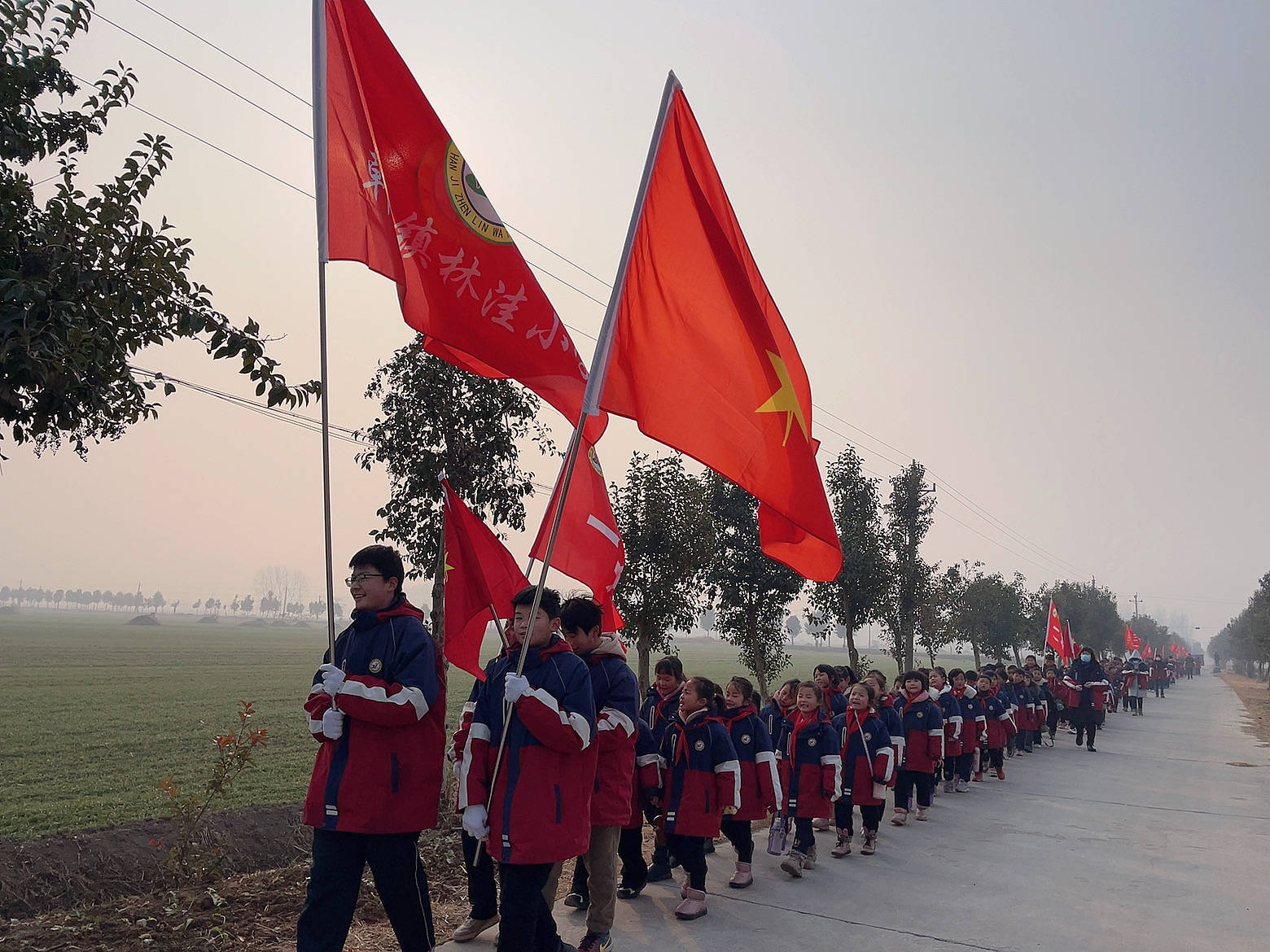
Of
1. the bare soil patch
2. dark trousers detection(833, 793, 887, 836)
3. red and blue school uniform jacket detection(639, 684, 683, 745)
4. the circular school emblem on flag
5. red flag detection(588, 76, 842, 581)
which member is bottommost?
the bare soil patch

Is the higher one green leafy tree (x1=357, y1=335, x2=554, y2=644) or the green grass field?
green leafy tree (x1=357, y1=335, x2=554, y2=644)

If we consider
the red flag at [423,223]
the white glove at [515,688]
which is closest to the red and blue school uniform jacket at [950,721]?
the red flag at [423,223]

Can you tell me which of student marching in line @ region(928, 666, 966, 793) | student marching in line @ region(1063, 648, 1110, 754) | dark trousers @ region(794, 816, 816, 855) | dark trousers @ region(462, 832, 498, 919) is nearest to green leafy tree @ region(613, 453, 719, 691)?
student marching in line @ region(928, 666, 966, 793)

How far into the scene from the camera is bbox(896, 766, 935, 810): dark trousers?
35.6ft

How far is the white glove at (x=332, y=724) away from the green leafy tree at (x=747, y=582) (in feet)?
49.7

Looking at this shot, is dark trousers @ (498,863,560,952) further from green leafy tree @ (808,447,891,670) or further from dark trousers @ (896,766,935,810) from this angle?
green leafy tree @ (808,447,891,670)

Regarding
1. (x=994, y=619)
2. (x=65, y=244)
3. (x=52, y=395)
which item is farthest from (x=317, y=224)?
(x=994, y=619)

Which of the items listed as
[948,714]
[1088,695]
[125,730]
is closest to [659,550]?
[948,714]

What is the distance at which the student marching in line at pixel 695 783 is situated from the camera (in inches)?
265

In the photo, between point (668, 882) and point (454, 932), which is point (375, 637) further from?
point (668, 882)

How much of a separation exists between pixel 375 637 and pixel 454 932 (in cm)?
241

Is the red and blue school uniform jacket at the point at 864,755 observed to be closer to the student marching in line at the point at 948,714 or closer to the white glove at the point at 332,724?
the student marching in line at the point at 948,714

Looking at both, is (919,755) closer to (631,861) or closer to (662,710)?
(662,710)

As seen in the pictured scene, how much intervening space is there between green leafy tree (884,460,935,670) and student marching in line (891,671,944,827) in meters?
13.0
